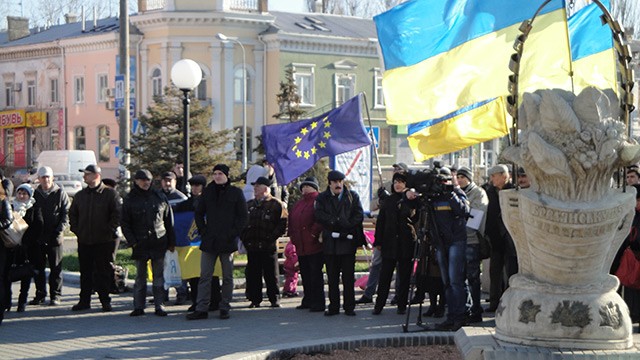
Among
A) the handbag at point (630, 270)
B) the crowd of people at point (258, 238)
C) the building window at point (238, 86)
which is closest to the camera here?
the handbag at point (630, 270)

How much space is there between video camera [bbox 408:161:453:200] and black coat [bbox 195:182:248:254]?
8.27 feet

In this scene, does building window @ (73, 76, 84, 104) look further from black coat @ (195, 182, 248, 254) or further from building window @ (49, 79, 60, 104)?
black coat @ (195, 182, 248, 254)

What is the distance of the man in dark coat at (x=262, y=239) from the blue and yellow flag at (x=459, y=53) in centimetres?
203

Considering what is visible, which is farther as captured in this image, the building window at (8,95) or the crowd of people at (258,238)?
the building window at (8,95)

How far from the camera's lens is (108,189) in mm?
17078

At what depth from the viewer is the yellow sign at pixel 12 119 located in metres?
76.9

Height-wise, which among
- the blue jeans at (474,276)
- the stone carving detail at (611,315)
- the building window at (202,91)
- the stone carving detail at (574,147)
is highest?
the building window at (202,91)

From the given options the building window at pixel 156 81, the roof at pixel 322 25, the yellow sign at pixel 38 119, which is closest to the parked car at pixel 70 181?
the building window at pixel 156 81

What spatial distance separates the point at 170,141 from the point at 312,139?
16129 mm

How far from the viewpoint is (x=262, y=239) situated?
683 inches

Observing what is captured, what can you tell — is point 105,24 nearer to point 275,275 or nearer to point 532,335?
point 275,275

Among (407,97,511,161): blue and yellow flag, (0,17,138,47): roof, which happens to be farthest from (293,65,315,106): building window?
(407,97,511,161): blue and yellow flag

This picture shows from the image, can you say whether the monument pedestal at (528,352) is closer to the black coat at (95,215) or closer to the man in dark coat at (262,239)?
the man in dark coat at (262,239)

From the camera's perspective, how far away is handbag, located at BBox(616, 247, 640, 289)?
14289 mm
